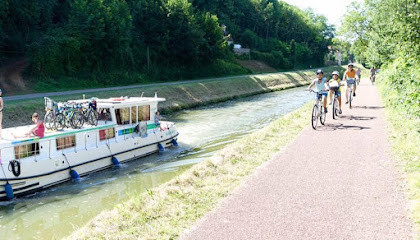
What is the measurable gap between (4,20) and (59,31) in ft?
19.9

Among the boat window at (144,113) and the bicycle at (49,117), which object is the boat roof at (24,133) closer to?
the bicycle at (49,117)

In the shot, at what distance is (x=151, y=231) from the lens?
6.72 meters

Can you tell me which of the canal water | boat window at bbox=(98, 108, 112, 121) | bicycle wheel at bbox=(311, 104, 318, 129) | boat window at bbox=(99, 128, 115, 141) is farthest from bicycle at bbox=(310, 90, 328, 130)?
boat window at bbox=(98, 108, 112, 121)

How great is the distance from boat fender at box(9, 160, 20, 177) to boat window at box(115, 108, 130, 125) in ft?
17.8

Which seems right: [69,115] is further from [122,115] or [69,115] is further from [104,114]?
[122,115]

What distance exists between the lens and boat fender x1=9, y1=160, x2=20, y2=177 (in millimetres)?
13242

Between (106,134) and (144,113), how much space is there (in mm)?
2779

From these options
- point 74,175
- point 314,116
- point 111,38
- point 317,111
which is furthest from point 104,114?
point 111,38

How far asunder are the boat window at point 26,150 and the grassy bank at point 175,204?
6.61 meters

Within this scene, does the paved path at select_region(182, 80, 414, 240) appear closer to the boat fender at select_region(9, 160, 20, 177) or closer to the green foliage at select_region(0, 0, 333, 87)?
the boat fender at select_region(9, 160, 20, 177)

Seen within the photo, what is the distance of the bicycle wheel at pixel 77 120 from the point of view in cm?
1617

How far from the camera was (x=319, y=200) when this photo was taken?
7.49m

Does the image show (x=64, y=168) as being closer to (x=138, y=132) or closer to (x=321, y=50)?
(x=138, y=132)

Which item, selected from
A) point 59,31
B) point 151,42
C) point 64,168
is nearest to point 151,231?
point 64,168
